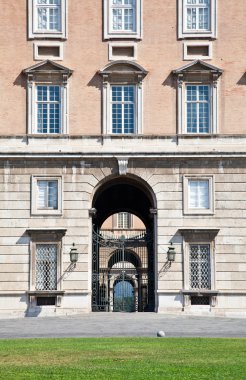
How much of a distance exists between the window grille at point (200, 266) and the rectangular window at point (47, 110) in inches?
300

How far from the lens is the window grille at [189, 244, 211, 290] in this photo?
3969 cm

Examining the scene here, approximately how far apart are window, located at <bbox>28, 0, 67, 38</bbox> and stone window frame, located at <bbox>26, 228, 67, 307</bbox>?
836cm

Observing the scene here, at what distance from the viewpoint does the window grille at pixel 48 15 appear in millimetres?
41125

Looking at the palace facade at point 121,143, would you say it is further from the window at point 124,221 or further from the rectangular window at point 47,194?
the window at point 124,221

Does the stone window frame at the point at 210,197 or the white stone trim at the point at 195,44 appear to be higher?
the white stone trim at the point at 195,44

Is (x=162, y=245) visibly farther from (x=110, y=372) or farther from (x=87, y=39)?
(x=110, y=372)

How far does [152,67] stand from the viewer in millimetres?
40875

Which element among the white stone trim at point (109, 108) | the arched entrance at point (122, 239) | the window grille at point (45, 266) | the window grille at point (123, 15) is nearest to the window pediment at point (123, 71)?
the white stone trim at point (109, 108)

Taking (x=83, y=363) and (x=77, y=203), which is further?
(x=77, y=203)

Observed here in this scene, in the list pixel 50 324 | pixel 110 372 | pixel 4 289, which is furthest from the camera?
pixel 4 289

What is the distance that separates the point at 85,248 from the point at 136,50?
870 cm

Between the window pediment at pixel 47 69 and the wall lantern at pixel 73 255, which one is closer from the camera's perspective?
the wall lantern at pixel 73 255

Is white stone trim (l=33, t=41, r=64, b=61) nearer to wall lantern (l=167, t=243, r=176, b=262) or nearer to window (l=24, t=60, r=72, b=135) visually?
window (l=24, t=60, r=72, b=135)

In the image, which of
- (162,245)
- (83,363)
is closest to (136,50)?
(162,245)
